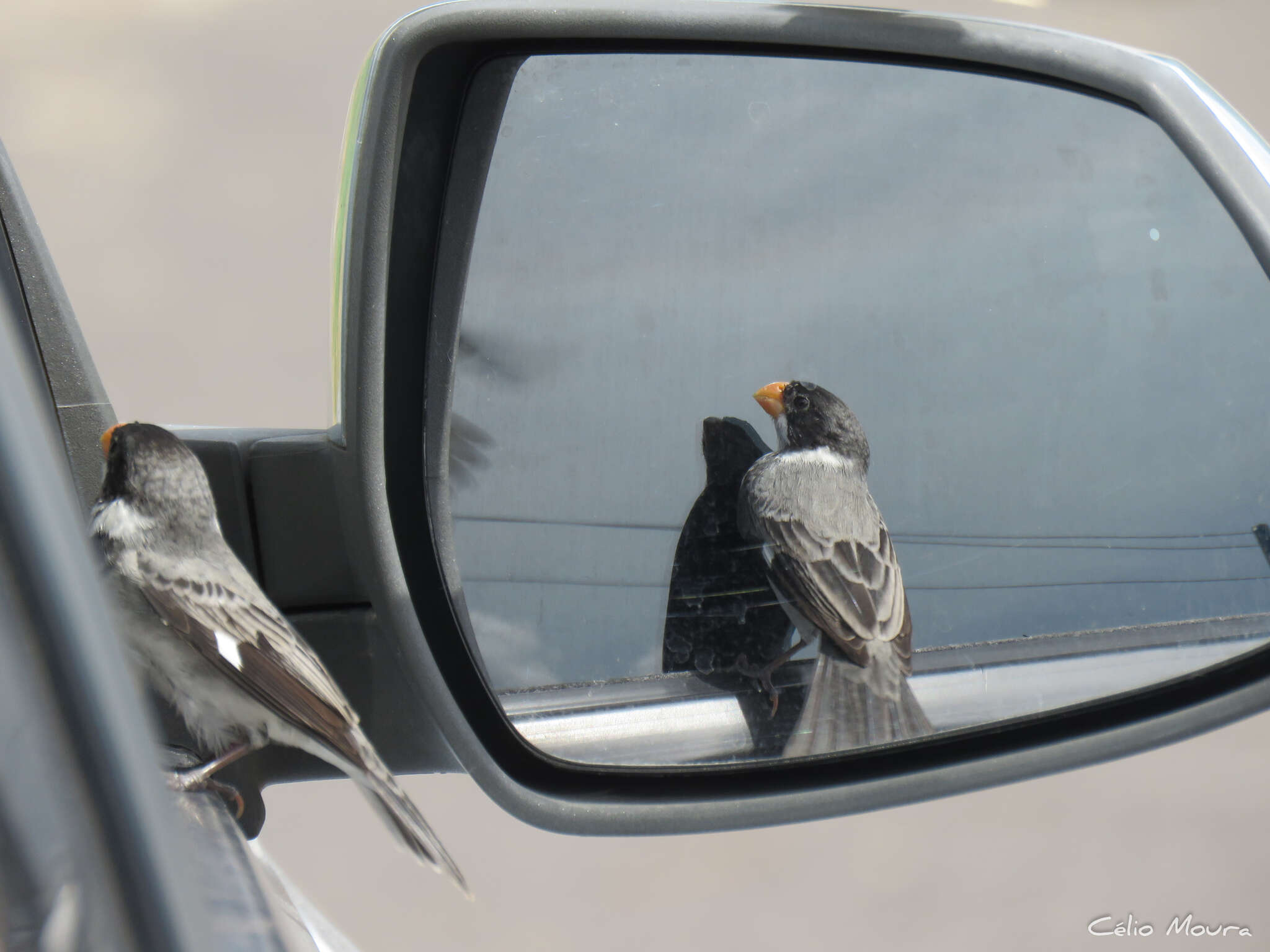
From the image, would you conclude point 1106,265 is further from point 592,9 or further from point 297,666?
point 297,666

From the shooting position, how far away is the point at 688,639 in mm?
1098

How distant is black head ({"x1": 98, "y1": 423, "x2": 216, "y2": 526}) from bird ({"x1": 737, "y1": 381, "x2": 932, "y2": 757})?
1.61 ft

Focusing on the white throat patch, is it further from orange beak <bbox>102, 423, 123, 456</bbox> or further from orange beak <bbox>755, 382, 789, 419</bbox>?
orange beak <bbox>755, 382, 789, 419</bbox>

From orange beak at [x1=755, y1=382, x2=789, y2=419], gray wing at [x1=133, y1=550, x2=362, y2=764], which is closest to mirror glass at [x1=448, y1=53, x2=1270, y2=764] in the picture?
orange beak at [x1=755, y1=382, x2=789, y2=419]

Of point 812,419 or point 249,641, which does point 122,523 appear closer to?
point 249,641

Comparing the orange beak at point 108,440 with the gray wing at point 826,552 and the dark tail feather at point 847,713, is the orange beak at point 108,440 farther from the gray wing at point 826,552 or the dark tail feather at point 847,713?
the dark tail feather at point 847,713

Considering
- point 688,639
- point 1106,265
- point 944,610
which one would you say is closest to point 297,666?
point 688,639

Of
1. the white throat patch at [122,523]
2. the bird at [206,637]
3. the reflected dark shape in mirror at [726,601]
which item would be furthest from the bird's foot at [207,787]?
the reflected dark shape in mirror at [726,601]

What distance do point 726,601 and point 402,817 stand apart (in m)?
0.38

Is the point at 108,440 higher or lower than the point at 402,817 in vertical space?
higher

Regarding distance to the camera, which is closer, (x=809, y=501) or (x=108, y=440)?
(x=108, y=440)

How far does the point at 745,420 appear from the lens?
3.50 ft

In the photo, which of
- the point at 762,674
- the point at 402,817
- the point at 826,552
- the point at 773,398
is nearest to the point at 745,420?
the point at 773,398

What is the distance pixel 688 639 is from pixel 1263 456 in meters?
0.75
